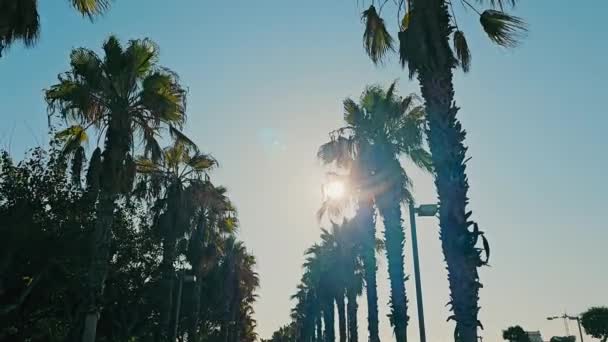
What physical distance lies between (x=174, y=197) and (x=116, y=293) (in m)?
8.28

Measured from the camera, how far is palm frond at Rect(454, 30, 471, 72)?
1338 centimetres

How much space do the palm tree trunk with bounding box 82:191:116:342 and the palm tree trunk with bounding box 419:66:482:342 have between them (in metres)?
10.9

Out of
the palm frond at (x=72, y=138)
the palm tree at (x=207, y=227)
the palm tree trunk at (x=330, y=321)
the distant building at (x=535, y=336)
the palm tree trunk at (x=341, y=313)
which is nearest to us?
the palm frond at (x=72, y=138)

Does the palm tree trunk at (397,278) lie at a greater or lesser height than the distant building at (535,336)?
lesser

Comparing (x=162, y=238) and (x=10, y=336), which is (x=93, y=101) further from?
(x=10, y=336)

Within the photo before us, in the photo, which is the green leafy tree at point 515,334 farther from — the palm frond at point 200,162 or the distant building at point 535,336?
the palm frond at point 200,162

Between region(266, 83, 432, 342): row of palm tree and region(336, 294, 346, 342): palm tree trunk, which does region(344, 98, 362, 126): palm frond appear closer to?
region(266, 83, 432, 342): row of palm tree

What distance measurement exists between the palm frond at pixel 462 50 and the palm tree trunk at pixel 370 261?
33.8 feet

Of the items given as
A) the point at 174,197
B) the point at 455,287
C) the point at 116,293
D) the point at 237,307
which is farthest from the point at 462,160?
the point at 237,307

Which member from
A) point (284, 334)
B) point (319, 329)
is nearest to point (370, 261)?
point (319, 329)

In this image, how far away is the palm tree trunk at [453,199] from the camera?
991 centimetres

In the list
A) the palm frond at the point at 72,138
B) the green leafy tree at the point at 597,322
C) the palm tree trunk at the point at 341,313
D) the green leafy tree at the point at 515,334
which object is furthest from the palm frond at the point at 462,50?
the green leafy tree at the point at 515,334

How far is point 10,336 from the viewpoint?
23828mm

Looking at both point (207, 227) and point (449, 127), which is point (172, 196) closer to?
point (207, 227)
